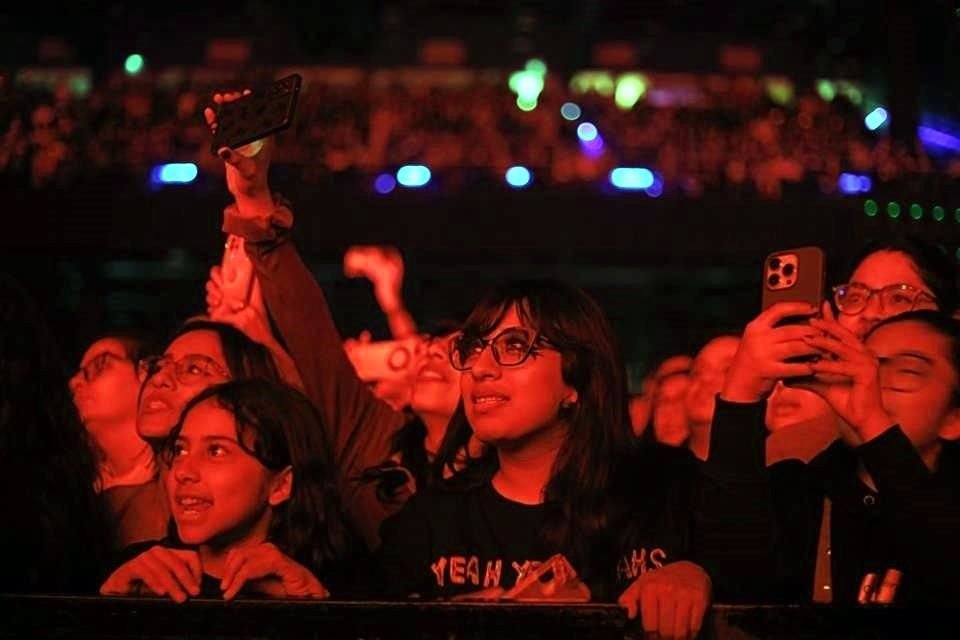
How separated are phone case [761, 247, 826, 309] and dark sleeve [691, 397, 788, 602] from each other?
0.53 ft

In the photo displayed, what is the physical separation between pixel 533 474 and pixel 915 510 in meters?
0.59

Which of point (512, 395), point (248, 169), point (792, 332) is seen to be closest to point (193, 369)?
point (248, 169)

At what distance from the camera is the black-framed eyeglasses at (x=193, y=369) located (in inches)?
98.3

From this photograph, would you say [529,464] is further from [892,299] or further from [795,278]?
[892,299]

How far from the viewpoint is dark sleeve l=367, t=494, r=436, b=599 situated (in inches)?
80.8

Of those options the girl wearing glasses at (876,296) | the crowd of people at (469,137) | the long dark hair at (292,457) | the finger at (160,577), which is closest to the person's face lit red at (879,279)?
the girl wearing glasses at (876,296)

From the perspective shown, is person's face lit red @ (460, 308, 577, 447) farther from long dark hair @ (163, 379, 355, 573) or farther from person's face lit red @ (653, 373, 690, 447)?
person's face lit red @ (653, 373, 690, 447)

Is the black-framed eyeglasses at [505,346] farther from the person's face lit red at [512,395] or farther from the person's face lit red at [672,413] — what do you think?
the person's face lit red at [672,413]

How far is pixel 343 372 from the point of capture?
2697 millimetres

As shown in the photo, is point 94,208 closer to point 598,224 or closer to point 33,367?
point 598,224

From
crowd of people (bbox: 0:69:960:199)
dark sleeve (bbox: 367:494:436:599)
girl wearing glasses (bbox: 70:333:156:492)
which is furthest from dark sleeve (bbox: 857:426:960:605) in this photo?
crowd of people (bbox: 0:69:960:199)

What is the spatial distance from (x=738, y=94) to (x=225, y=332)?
504 cm

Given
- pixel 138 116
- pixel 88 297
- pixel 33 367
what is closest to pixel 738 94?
pixel 138 116

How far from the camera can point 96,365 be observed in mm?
2900
